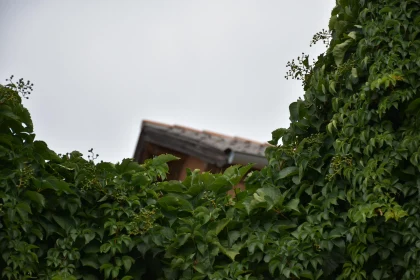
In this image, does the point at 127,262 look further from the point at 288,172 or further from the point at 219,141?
the point at 219,141

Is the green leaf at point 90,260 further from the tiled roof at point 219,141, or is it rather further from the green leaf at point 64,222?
the tiled roof at point 219,141

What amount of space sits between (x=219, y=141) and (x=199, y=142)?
1.20 ft

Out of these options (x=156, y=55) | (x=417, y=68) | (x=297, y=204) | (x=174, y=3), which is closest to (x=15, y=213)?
(x=297, y=204)

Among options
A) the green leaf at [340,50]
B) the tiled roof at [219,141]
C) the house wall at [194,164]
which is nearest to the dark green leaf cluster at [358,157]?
the green leaf at [340,50]

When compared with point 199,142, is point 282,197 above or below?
below

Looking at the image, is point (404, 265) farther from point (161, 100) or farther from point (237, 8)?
point (161, 100)

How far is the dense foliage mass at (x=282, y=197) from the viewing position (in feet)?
12.8

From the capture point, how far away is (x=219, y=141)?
9.68m

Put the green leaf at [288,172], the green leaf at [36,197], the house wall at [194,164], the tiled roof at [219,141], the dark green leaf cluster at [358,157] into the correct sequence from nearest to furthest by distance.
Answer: the dark green leaf cluster at [358,157] → the green leaf at [36,197] → the green leaf at [288,172] → the tiled roof at [219,141] → the house wall at [194,164]

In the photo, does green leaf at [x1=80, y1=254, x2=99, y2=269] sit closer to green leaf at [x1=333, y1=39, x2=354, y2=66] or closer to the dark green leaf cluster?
the dark green leaf cluster

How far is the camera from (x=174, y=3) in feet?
43.5

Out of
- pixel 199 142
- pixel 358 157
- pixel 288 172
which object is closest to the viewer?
pixel 358 157

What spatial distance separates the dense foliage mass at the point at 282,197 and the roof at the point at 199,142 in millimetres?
4313

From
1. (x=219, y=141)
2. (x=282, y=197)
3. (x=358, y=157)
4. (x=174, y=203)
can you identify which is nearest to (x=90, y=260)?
(x=174, y=203)
